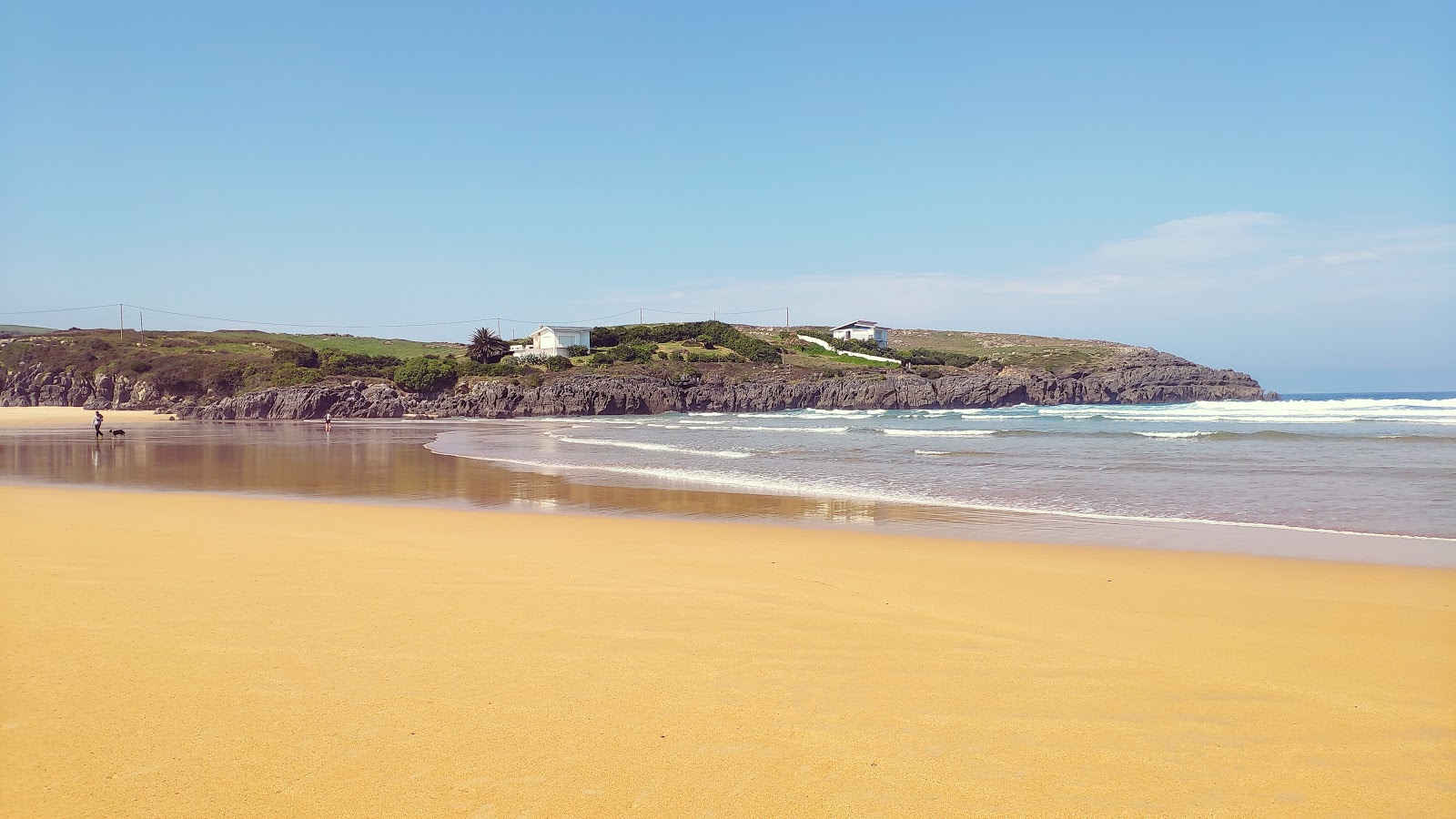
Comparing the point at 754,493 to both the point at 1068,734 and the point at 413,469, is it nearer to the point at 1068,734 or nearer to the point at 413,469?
the point at 413,469

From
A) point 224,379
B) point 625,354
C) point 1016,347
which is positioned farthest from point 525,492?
point 1016,347

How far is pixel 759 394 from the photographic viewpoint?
71750 mm

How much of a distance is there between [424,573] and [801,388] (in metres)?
66.5

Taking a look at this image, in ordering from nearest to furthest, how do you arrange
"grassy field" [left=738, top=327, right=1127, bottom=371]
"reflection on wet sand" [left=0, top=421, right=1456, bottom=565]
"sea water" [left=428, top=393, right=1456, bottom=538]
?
"reflection on wet sand" [left=0, top=421, right=1456, bottom=565]
"sea water" [left=428, top=393, right=1456, bottom=538]
"grassy field" [left=738, top=327, right=1127, bottom=371]

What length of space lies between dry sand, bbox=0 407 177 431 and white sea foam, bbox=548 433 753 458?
27186mm

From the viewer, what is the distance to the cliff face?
195 feet

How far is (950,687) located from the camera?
4.51 metres

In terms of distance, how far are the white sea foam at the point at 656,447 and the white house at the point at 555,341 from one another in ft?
160

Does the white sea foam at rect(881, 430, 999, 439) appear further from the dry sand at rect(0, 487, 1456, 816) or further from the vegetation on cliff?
the vegetation on cliff

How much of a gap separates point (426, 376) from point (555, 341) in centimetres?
1848

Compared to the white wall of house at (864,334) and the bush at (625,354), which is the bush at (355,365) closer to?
the bush at (625,354)

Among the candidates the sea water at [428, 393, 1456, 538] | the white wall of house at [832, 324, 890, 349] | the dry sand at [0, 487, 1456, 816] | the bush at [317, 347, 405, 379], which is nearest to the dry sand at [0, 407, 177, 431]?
the bush at [317, 347, 405, 379]

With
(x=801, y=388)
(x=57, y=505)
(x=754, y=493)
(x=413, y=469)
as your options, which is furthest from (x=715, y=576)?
(x=801, y=388)

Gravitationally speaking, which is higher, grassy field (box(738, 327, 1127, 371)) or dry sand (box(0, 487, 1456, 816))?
grassy field (box(738, 327, 1127, 371))
